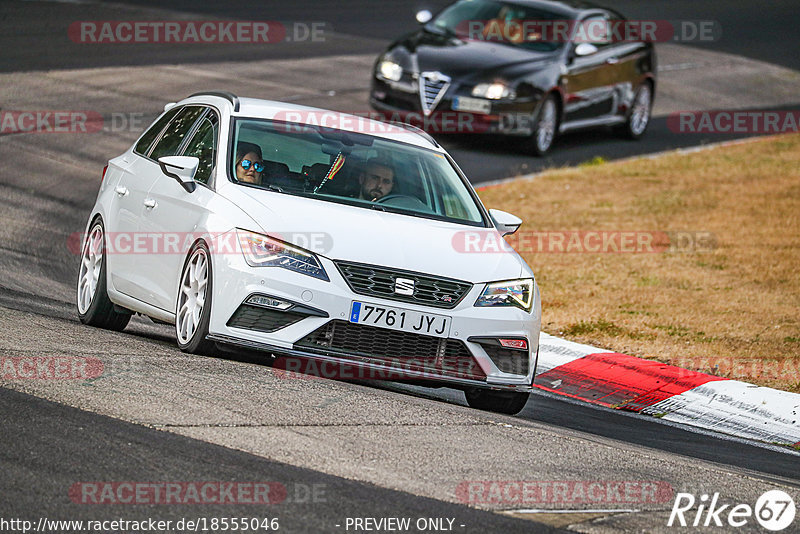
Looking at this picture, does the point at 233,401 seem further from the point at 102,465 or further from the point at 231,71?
the point at 231,71

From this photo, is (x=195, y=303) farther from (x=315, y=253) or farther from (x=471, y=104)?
(x=471, y=104)

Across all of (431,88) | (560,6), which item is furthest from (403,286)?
(560,6)

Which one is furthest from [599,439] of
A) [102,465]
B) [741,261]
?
[741,261]

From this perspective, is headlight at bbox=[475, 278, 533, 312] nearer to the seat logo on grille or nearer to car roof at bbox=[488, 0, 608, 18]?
the seat logo on grille

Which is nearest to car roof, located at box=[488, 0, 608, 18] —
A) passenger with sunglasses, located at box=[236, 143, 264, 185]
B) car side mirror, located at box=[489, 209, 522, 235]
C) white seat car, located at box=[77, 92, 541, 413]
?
white seat car, located at box=[77, 92, 541, 413]

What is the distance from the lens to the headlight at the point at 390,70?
18.0 metres

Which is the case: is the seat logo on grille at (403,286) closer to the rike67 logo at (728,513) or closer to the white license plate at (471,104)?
the rike67 logo at (728,513)

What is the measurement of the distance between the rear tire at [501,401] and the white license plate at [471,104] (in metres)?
9.84

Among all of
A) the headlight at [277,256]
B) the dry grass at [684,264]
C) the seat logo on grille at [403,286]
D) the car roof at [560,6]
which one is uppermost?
the car roof at [560,6]

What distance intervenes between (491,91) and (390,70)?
1.43 m

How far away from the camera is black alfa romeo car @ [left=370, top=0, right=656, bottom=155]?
17828mm

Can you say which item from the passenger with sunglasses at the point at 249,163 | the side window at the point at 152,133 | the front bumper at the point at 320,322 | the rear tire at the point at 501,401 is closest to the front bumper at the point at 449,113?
the side window at the point at 152,133

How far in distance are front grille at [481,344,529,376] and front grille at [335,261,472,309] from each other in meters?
0.39

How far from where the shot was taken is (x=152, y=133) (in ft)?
31.6
